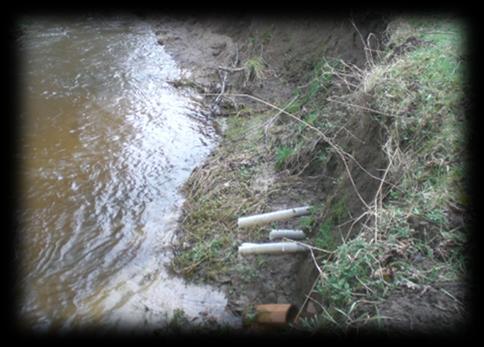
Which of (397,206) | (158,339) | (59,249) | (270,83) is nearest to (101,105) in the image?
(270,83)

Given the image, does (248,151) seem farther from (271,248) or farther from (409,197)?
(409,197)

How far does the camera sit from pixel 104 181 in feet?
18.7

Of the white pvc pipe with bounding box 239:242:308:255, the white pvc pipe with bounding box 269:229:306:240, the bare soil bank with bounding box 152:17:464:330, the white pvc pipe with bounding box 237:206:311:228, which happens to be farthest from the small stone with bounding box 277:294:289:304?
the white pvc pipe with bounding box 237:206:311:228

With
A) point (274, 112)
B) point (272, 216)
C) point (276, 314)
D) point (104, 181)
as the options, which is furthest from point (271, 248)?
point (274, 112)

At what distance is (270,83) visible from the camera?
716 cm

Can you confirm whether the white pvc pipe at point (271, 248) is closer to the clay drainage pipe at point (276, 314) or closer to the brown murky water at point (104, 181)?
the brown murky water at point (104, 181)

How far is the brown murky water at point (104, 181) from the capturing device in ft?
13.5

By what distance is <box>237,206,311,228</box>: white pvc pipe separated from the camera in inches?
175

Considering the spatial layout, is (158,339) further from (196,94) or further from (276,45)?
(276,45)

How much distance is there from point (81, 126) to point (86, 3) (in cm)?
582

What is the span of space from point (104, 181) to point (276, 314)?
313 centimetres

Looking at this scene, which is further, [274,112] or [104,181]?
[274,112]

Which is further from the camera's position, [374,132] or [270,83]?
[270,83]

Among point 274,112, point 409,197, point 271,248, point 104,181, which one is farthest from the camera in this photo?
point 274,112
